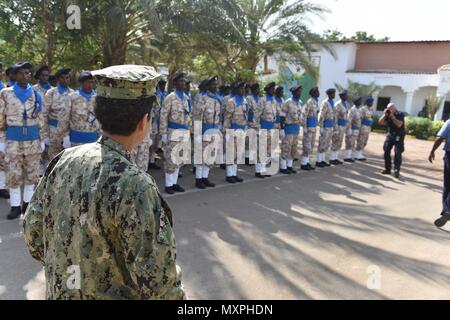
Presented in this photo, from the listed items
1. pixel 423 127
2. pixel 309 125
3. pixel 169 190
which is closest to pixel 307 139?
pixel 309 125

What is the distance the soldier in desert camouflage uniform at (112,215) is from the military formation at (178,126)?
1.42m

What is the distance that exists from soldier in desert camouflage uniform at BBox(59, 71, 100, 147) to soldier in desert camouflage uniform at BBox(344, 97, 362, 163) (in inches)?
295

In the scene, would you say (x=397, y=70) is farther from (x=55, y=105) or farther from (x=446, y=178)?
(x=55, y=105)

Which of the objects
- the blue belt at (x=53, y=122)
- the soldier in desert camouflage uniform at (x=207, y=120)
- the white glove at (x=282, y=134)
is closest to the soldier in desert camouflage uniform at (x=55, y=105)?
the blue belt at (x=53, y=122)

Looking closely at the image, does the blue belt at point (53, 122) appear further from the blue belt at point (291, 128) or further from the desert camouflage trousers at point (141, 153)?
the blue belt at point (291, 128)

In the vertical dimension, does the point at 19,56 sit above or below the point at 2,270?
above

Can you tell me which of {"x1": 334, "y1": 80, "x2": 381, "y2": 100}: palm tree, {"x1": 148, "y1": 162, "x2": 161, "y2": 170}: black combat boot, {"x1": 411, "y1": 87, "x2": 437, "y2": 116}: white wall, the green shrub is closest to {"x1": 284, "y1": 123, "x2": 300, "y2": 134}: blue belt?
{"x1": 148, "y1": 162, "x2": 161, "y2": 170}: black combat boot

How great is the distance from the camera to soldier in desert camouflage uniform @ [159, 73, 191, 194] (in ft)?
21.1

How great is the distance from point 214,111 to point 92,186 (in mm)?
5967

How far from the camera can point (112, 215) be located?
1.33 meters

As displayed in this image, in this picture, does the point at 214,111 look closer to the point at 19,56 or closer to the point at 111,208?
the point at 19,56

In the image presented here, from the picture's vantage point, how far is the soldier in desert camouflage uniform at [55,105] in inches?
242

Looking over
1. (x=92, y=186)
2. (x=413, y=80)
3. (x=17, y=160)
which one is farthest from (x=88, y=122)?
(x=413, y=80)

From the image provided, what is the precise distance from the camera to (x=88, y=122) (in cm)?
547
